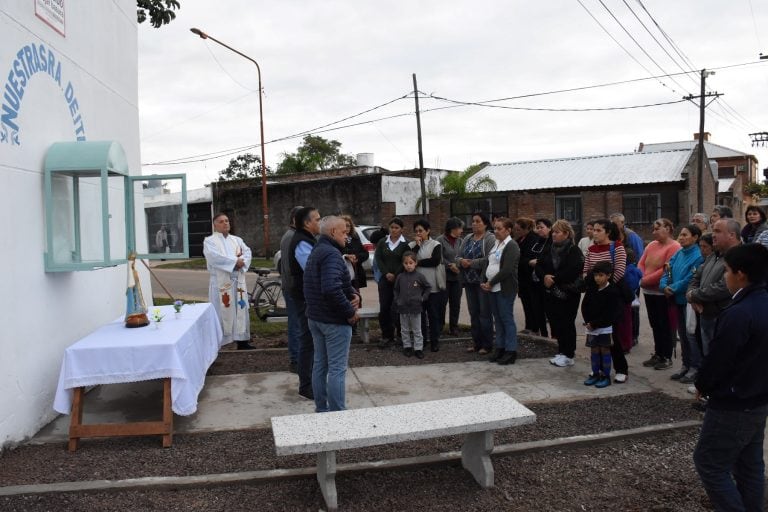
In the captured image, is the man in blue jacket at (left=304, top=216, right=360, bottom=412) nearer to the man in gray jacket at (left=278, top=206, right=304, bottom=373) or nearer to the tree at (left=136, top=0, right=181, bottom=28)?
the man in gray jacket at (left=278, top=206, right=304, bottom=373)

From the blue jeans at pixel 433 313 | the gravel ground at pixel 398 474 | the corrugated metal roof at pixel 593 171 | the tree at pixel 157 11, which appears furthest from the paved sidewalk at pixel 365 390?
the corrugated metal roof at pixel 593 171

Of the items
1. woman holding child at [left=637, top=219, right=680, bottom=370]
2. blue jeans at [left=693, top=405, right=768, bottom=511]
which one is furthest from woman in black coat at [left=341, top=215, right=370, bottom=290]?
blue jeans at [left=693, top=405, right=768, bottom=511]

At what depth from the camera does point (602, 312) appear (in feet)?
20.2

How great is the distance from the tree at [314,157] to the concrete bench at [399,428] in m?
40.0

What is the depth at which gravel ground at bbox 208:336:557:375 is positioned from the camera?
290 inches

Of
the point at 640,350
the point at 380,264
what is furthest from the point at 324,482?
the point at 640,350

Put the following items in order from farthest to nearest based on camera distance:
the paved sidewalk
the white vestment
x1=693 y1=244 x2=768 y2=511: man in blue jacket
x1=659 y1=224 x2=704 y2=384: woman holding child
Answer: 1. the white vestment
2. x1=659 y1=224 x2=704 y2=384: woman holding child
3. the paved sidewalk
4. x1=693 y1=244 x2=768 y2=511: man in blue jacket

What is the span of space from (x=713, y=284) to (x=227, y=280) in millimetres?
5622

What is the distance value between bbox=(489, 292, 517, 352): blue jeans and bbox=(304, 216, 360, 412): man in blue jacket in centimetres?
271

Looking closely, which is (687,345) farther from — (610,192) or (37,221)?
(610,192)

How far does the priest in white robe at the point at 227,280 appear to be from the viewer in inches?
313

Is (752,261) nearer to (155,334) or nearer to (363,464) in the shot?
(363,464)

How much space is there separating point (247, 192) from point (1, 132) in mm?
26344

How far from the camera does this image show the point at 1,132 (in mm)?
4648
